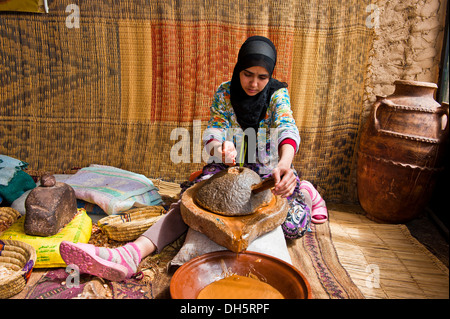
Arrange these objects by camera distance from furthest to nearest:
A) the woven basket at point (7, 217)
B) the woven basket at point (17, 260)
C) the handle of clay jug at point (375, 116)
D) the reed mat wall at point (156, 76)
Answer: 1. the reed mat wall at point (156, 76)
2. the handle of clay jug at point (375, 116)
3. the woven basket at point (7, 217)
4. the woven basket at point (17, 260)

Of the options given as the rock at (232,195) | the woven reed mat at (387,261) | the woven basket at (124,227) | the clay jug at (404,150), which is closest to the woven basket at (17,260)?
the woven basket at (124,227)

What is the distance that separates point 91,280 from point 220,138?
1.20 metres

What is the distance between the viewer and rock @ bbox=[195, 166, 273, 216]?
184 centimetres

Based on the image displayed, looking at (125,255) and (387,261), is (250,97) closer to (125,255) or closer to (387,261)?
(125,255)

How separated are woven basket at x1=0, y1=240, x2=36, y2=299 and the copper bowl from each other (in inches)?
35.1

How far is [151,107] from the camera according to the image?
10.9 feet

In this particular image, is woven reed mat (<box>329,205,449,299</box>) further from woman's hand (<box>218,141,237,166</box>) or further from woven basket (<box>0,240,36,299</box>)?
woven basket (<box>0,240,36,299</box>)

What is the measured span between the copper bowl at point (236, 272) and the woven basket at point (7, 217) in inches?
59.9

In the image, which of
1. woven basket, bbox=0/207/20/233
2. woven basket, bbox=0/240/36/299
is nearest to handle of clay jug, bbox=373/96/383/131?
woven basket, bbox=0/240/36/299

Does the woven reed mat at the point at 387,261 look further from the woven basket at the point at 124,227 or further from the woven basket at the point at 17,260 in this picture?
the woven basket at the point at 17,260

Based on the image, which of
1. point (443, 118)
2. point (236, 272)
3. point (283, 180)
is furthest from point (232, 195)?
point (443, 118)

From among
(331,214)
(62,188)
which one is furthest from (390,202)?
(62,188)

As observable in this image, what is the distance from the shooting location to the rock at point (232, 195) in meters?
1.84

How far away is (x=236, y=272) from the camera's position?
174 centimetres
